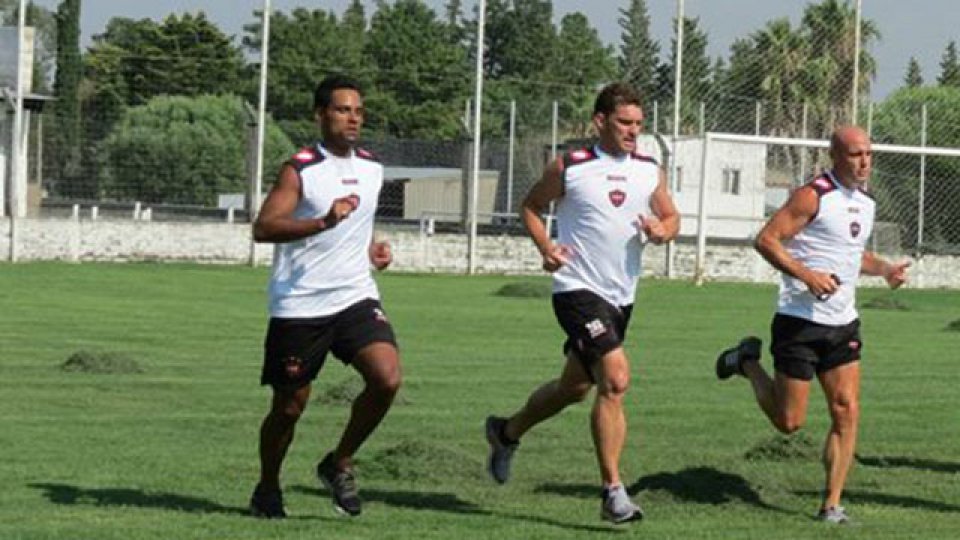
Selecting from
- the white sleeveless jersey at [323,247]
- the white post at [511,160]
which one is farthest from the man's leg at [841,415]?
the white post at [511,160]

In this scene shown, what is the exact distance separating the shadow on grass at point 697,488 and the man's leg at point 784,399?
41cm

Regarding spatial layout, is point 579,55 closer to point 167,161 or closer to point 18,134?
point 167,161

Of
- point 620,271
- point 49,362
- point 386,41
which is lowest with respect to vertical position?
point 49,362

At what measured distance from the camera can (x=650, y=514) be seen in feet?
38.8

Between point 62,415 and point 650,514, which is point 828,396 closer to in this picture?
point 650,514

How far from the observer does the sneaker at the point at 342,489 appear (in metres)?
11.5

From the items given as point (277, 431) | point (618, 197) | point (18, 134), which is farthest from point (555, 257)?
point (18, 134)

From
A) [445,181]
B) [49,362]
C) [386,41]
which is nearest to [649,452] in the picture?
[49,362]

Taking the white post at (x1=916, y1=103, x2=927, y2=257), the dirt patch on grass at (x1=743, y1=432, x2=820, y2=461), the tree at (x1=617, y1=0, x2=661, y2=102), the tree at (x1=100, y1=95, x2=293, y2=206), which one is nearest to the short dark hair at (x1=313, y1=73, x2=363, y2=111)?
the dirt patch on grass at (x1=743, y1=432, x2=820, y2=461)

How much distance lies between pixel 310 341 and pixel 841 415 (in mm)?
2807

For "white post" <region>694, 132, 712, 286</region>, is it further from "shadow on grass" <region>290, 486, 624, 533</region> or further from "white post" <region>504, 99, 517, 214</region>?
"shadow on grass" <region>290, 486, 624, 533</region>

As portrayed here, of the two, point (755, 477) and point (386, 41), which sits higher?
point (386, 41)

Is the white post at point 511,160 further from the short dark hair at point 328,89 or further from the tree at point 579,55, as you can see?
the tree at point 579,55

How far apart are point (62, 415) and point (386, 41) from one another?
10230 centimetres
